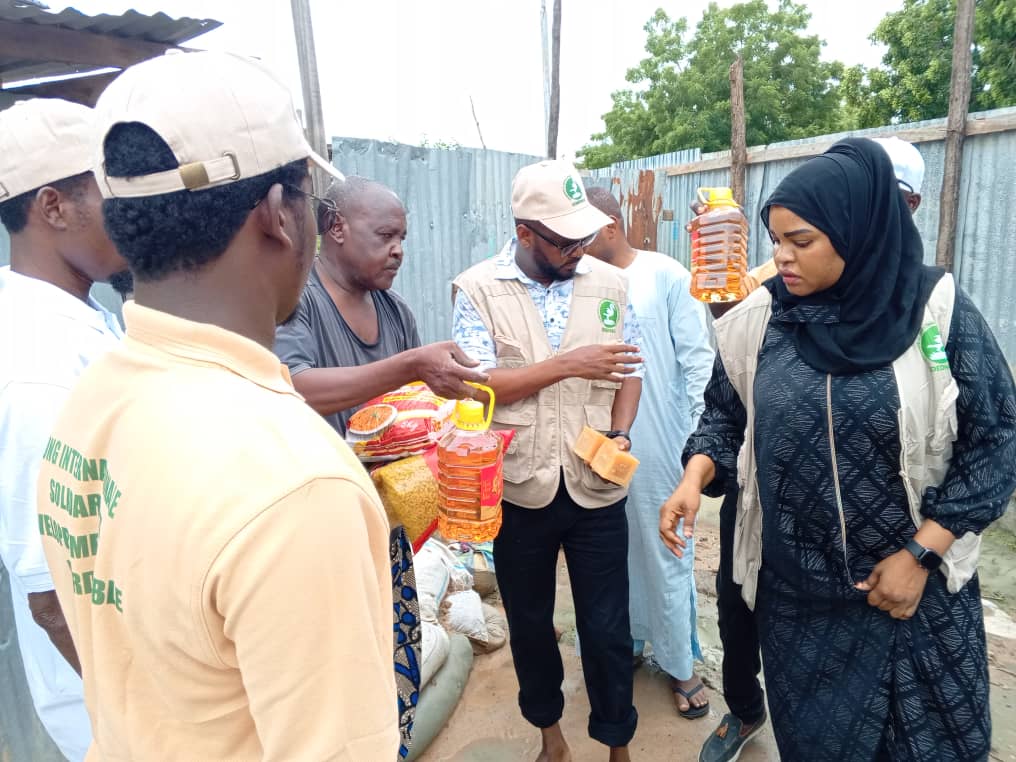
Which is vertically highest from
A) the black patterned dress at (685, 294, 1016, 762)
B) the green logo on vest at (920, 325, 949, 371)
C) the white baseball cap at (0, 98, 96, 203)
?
the white baseball cap at (0, 98, 96, 203)

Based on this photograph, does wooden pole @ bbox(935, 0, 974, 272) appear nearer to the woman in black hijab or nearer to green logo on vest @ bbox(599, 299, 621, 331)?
green logo on vest @ bbox(599, 299, 621, 331)

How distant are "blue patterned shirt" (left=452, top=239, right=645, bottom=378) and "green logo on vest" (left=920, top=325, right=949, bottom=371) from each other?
3.16 feet

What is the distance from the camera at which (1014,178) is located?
5.37m

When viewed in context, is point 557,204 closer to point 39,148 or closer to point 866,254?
point 866,254

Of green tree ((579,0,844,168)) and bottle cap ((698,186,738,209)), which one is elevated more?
green tree ((579,0,844,168))

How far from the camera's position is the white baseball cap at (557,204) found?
240 centimetres

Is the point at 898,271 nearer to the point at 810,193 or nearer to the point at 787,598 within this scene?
the point at 810,193

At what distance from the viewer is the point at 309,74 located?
4617 millimetres

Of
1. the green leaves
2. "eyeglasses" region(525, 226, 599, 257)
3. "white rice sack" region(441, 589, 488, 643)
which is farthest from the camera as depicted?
the green leaves

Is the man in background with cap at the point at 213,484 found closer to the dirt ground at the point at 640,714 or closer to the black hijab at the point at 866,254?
the black hijab at the point at 866,254

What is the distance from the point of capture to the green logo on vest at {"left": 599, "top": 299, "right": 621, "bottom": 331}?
8.34 ft

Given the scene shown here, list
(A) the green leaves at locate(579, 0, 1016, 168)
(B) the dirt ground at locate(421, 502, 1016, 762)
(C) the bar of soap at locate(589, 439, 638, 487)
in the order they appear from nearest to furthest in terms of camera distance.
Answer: (C) the bar of soap at locate(589, 439, 638, 487) < (B) the dirt ground at locate(421, 502, 1016, 762) < (A) the green leaves at locate(579, 0, 1016, 168)

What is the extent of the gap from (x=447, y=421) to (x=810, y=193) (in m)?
1.23

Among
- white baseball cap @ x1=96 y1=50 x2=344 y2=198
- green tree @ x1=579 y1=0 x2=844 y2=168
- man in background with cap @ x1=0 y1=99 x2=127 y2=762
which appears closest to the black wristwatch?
white baseball cap @ x1=96 y1=50 x2=344 y2=198
